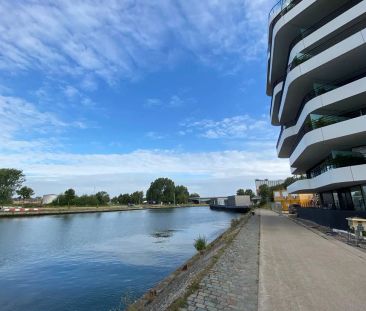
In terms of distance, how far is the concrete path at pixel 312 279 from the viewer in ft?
23.0

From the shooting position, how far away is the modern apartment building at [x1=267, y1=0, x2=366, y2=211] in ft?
69.1

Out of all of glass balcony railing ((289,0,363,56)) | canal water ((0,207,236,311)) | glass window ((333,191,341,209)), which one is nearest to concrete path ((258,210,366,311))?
canal water ((0,207,236,311))

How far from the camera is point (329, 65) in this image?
22.6 meters

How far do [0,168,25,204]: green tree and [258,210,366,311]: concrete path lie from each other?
11195 centimetres

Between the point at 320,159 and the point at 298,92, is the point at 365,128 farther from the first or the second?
the point at 320,159

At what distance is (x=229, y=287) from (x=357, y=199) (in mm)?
21400

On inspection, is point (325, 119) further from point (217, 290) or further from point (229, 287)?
point (217, 290)

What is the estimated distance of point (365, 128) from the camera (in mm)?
19922

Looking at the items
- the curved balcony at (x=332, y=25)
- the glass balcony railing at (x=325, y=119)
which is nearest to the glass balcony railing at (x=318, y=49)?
the curved balcony at (x=332, y=25)

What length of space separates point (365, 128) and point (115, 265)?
2066 cm

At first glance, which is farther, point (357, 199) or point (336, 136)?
point (357, 199)

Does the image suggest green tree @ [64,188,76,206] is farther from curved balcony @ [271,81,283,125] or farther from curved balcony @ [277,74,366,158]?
curved balcony @ [277,74,366,158]

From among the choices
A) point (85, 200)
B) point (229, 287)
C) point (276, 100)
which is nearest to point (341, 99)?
point (276, 100)

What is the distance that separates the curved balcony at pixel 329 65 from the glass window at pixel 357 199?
9929mm
